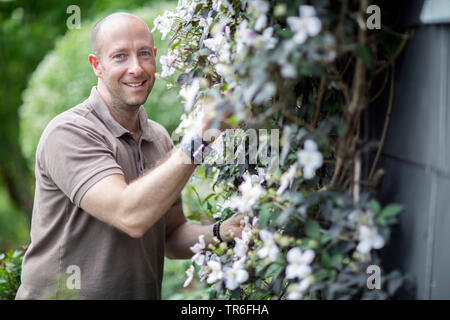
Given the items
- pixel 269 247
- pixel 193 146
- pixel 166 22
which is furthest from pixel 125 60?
pixel 269 247

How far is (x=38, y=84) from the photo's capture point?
5.33 meters

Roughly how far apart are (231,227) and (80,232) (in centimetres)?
59

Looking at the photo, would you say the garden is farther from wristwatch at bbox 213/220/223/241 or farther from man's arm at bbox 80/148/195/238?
man's arm at bbox 80/148/195/238

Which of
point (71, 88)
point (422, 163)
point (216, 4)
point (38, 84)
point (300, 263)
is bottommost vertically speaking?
point (300, 263)

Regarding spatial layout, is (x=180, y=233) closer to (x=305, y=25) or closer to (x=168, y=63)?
(x=168, y=63)

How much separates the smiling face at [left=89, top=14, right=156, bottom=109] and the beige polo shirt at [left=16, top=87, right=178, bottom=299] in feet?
0.29

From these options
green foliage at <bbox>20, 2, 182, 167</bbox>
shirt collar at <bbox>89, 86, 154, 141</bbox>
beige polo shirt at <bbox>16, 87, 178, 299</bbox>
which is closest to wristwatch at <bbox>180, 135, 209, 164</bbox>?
beige polo shirt at <bbox>16, 87, 178, 299</bbox>

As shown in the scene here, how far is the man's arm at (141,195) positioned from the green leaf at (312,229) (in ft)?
1.41

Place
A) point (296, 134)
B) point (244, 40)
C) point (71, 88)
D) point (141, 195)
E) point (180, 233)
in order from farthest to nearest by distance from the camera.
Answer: point (71, 88)
point (180, 233)
point (141, 195)
point (296, 134)
point (244, 40)

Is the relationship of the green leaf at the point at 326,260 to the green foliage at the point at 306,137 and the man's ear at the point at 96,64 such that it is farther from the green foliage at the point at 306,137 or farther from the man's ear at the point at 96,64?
the man's ear at the point at 96,64

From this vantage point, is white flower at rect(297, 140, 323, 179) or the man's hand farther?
the man's hand

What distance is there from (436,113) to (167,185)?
30.7 inches

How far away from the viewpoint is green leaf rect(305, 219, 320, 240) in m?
1.13
